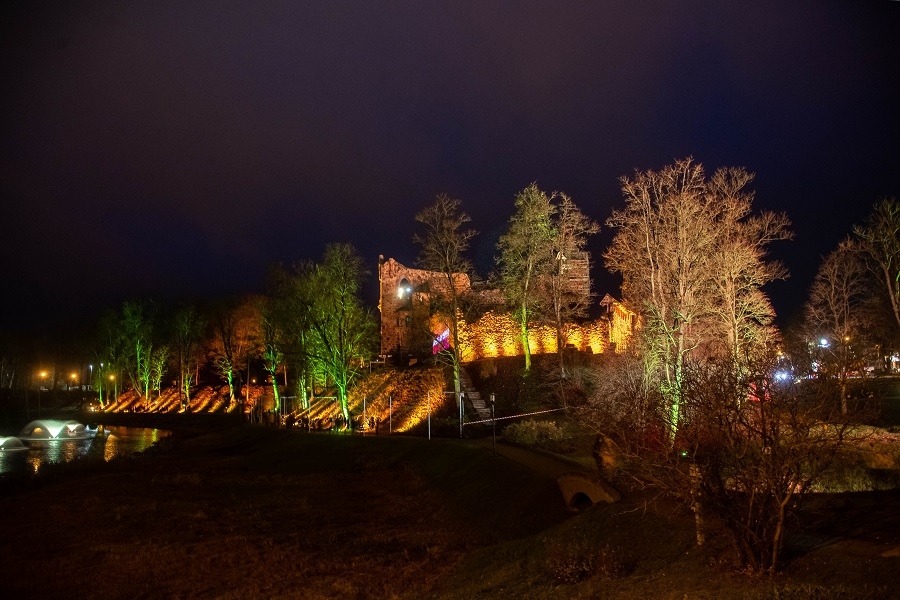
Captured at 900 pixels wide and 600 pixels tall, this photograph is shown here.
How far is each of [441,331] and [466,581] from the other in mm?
38074

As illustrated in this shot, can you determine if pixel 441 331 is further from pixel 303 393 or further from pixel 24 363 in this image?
pixel 24 363

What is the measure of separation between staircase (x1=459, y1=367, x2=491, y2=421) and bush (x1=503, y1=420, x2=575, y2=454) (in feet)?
23.9

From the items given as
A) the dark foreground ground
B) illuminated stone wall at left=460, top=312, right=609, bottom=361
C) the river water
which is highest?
illuminated stone wall at left=460, top=312, right=609, bottom=361

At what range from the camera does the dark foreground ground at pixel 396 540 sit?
907cm

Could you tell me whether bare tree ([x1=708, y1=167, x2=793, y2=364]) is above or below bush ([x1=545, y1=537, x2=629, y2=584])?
above

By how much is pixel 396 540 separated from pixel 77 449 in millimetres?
37863

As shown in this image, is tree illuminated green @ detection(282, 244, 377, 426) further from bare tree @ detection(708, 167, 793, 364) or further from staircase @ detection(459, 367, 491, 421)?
bare tree @ detection(708, 167, 793, 364)

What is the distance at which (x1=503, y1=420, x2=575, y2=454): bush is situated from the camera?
25.8 m

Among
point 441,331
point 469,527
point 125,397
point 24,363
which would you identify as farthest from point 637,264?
point 24,363

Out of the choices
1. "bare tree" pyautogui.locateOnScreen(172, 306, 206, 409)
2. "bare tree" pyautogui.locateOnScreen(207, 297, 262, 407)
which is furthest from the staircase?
"bare tree" pyautogui.locateOnScreen(172, 306, 206, 409)

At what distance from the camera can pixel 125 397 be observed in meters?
81.6

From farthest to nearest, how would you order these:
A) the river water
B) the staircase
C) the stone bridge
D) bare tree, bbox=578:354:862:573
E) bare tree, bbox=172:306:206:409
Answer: bare tree, bbox=172:306:206:409
the river water
the staircase
the stone bridge
bare tree, bbox=578:354:862:573

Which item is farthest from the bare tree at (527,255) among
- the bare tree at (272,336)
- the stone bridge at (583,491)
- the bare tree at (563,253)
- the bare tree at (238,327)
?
the bare tree at (238,327)

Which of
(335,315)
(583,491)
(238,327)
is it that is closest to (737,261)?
(583,491)
